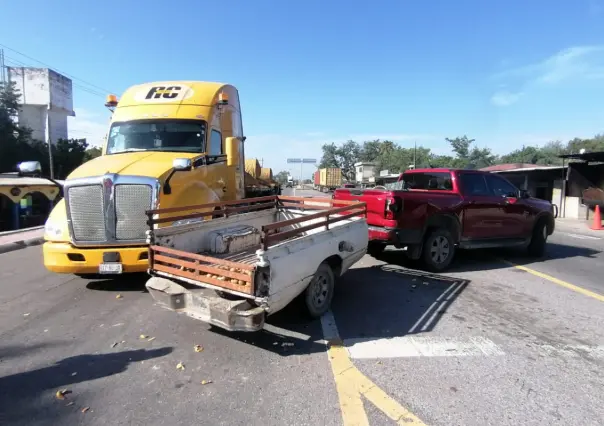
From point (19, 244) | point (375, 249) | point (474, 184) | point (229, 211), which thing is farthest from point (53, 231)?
point (474, 184)

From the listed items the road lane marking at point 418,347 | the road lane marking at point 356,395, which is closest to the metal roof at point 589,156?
the road lane marking at point 418,347

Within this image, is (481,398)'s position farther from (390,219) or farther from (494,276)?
(494,276)

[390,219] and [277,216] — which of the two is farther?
[277,216]

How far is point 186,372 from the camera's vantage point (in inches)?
141

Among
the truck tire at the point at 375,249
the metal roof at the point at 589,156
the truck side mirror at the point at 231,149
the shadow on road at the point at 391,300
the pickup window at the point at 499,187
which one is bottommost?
the shadow on road at the point at 391,300

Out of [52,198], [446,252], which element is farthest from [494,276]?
[52,198]

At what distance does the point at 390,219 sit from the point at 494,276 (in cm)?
237

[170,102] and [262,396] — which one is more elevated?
[170,102]

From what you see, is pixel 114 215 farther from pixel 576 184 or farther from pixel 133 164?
pixel 576 184

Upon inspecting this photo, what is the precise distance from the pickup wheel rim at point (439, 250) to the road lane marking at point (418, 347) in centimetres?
303

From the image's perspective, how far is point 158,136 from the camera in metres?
7.50

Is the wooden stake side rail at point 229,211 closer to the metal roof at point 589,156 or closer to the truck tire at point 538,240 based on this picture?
the truck tire at point 538,240

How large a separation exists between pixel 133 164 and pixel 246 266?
147 inches

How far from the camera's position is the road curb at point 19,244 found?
33.0 ft
